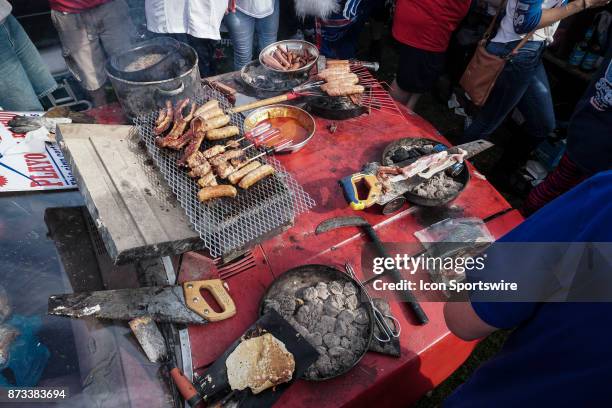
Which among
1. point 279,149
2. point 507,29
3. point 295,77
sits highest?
point 507,29

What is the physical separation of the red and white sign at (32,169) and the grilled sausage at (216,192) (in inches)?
56.9

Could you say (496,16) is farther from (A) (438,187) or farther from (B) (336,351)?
(B) (336,351)

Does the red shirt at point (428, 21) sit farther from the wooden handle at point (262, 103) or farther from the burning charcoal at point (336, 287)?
the burning charcoal at point (336, 287)

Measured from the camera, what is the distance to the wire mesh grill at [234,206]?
8.84 ft

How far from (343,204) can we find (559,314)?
217 centimetres

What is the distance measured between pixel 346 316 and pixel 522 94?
4.09 meters

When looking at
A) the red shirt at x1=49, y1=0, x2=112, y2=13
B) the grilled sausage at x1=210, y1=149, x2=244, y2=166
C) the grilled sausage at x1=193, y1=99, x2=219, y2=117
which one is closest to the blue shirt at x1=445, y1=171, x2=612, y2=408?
the grilled sausage at x1=210, y1=149, x2=244, y2=166

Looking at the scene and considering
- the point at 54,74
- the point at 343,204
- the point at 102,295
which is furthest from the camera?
the point at 54,74

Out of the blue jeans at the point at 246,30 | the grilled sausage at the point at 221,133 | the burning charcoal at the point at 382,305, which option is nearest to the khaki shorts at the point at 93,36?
the blue jeans at the point at 246,30

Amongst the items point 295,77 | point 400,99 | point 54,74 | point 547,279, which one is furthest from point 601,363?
point 54,74

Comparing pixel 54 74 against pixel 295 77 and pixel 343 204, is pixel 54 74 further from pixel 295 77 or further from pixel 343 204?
pixel 343 204

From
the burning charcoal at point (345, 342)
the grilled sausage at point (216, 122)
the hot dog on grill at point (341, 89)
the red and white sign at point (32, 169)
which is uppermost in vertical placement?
the hot dog on grill at point (341, 89)

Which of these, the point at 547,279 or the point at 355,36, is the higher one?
the point at 547,279

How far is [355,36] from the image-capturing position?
6688 millimetres
